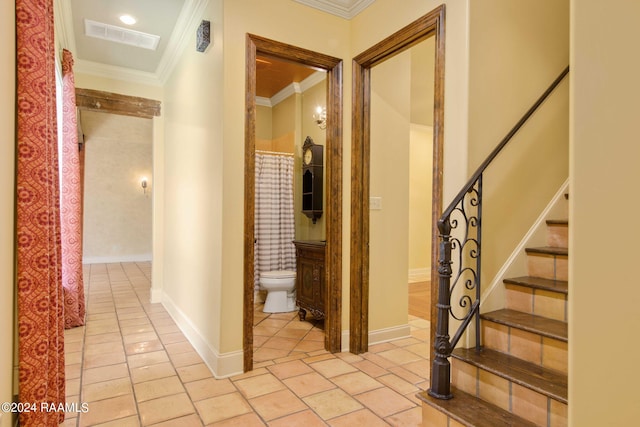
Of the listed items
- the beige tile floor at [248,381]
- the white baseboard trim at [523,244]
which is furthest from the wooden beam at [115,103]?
the white baseboard trim at [523,244]

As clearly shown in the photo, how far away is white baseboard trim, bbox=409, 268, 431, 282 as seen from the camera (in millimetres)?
6121

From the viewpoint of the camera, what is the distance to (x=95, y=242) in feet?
26.6

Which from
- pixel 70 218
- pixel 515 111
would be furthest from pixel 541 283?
pixel 70 218

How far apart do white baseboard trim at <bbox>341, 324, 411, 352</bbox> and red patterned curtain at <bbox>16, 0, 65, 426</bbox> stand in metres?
1.97

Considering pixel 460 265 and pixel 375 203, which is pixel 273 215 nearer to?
pixel 375 203

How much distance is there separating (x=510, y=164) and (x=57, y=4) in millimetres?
3498

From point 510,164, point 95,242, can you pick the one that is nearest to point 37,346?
point 510,164

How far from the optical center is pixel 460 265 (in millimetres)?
1946

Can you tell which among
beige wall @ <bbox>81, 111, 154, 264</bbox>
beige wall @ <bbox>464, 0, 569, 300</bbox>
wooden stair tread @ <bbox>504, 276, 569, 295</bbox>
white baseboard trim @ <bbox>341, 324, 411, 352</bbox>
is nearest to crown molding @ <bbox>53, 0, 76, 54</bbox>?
beige wall @ <bbox>464, 0, 569, 300</bbox>

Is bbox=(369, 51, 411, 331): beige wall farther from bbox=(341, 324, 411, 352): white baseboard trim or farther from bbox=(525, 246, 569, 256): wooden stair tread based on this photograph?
bbox=(525, 246, 569, 256): wooden stair tread

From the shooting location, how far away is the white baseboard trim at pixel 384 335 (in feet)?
9.66

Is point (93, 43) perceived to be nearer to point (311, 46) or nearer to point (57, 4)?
point (57, 4)

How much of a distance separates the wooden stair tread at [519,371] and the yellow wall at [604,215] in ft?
2.06

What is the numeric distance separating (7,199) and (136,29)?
9.02 ft
